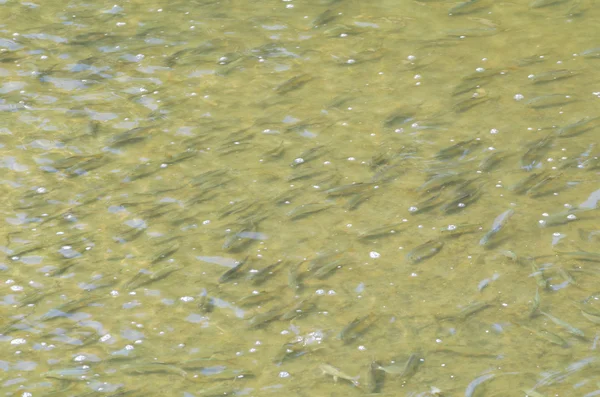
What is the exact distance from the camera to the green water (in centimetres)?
543

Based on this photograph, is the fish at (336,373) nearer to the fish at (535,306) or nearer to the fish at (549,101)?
the fish at (535,306)

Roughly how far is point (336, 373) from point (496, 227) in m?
1.79

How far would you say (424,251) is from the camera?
245 inches

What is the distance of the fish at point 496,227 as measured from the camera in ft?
20.4

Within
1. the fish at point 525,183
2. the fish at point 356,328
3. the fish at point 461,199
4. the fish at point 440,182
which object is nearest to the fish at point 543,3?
the fish at point 525,183

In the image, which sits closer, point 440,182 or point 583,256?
point 583,256

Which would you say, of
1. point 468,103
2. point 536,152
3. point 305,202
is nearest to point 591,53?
point 468,103

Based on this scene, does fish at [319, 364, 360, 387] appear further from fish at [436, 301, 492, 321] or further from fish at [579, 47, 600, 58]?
fish at [579, 47, 600, 58]

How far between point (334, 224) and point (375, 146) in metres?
1.12

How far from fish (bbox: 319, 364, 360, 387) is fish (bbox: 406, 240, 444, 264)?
117 cm

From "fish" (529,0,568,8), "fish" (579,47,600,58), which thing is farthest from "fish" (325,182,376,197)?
"fish" (529,0,568,8)

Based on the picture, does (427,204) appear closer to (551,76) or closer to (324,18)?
(551,76)

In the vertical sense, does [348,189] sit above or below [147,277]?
above

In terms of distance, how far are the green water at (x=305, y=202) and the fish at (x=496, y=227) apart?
14 millimetres
